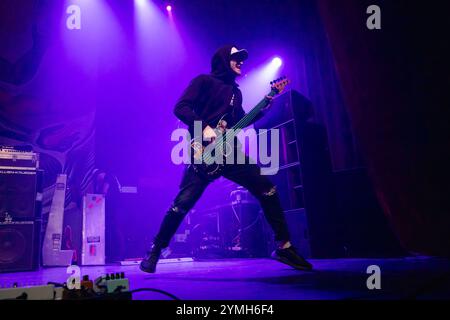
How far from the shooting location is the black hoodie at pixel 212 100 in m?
3.17

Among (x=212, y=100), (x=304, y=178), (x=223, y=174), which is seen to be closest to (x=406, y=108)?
(x=223, y=174)

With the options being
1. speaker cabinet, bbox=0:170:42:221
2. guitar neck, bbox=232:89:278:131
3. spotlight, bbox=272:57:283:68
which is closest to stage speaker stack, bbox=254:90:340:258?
guitar neck, bbox=232:89:278:131

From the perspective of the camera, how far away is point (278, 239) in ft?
9.55

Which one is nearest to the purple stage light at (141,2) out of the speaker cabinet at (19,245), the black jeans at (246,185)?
the speaker cabinet at (19,245)

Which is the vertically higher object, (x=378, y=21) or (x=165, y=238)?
(x=378, y=21)

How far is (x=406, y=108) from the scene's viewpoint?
101 inches

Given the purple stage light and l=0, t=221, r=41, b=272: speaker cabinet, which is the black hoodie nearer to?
l=0, t=221, r=41, b=272: speaker cabinet

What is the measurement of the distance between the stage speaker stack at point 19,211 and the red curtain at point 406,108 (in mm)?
4066

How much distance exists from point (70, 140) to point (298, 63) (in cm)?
469

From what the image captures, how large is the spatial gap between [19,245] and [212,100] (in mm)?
3111

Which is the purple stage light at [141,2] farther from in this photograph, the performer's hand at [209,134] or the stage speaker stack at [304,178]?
the performer's hand at [209,134]

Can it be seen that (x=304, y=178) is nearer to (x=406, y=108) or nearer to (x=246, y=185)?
(x=246, y=185)
